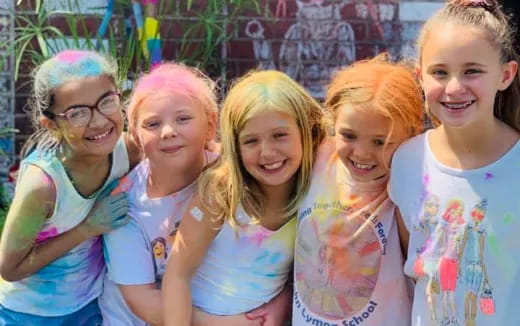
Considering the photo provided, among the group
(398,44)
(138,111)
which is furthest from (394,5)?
(138,111)

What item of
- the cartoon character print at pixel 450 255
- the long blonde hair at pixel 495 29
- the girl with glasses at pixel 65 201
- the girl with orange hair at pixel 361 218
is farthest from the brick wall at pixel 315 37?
the cartoon character print at pixel 450 255

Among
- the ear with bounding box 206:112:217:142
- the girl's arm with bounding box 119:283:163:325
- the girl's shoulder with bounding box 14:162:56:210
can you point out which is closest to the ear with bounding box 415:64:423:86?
the ear with bounding box 206:112:217:142

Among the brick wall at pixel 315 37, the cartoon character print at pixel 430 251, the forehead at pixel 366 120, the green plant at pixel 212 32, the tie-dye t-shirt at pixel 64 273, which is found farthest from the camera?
the brick wall at pixel 315 37

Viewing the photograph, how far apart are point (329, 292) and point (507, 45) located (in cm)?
91

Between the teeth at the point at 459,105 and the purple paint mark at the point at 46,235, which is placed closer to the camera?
the teeth at the point at 459,105

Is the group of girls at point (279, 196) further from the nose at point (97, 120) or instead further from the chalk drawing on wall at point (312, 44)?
the chalk drawing on wall at point (312, 44)

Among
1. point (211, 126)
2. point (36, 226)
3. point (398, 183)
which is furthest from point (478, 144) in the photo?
point (36, 226)

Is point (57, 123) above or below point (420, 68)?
below

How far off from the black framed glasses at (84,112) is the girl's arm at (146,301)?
1.94 feet

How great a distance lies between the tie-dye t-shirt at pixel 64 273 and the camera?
2.61 meters

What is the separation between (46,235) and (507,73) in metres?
1.60

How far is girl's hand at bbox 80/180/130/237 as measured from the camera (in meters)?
2.58

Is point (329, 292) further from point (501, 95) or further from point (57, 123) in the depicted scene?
point (57, 123)

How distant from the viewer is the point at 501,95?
2246mm
